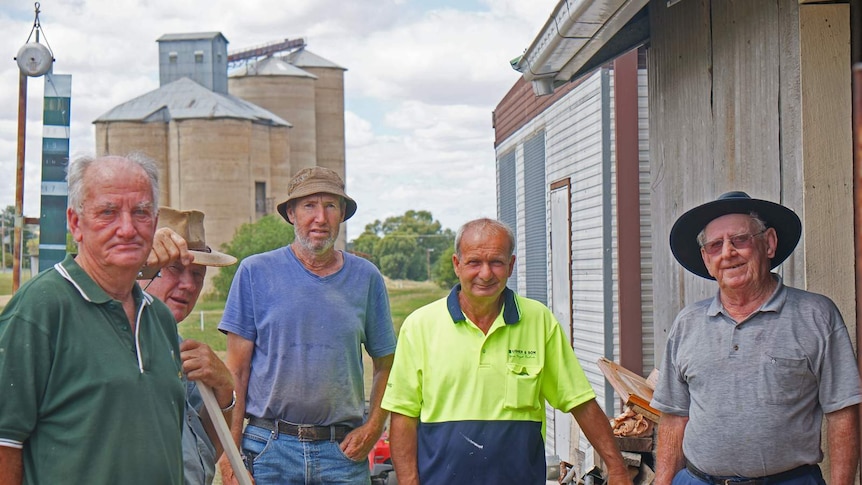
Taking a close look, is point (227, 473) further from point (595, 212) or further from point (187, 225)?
point (595, 212)

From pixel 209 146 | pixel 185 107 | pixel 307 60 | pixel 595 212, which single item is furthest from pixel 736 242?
pixel 307 60

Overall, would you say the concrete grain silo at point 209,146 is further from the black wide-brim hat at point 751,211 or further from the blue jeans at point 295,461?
the black wide-brim hat at point 751,211

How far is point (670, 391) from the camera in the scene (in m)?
3.79

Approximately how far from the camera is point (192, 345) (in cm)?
311

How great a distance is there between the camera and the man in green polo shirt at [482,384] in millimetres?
3736

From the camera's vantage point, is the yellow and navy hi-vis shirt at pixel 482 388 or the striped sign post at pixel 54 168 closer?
the yellow and navy hi-vis shirt at pixel 482 388

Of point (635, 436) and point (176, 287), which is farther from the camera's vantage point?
point (635, 436)

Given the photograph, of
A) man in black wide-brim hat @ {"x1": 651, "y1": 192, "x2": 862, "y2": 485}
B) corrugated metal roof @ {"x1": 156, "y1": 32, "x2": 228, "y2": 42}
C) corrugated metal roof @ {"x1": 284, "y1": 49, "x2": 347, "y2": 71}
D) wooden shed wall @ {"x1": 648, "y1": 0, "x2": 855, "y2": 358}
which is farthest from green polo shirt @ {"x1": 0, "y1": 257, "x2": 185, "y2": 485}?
corrugated metal roof @ {"x1": 284, "y1": 49, "x2": 347, "y2": 71}

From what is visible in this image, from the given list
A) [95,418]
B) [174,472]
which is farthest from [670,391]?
[95,418]

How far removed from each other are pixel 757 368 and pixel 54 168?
5974mm

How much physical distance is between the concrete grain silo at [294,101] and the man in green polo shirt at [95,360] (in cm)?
5457

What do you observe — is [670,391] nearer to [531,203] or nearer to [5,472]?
[5,472]

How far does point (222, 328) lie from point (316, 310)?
0.45 metres

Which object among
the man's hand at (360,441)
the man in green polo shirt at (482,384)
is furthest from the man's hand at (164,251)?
the man's hand at (360,441)
